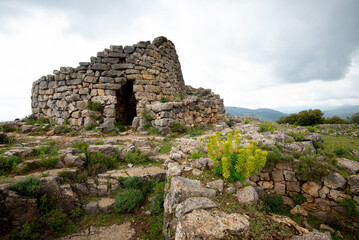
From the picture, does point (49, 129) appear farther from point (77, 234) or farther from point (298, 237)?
point (298, 237)

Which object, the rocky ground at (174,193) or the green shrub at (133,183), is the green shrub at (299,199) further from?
the green shrub at (133,183)

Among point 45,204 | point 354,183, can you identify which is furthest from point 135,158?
point 354,183

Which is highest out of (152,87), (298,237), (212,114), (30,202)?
(152,87)

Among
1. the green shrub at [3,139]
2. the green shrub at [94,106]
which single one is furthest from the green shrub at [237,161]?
the green shrub at [94,106]

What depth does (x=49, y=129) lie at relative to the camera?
8727mm

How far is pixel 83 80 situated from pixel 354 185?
13.2 m

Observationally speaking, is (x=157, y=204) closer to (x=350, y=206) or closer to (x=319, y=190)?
(x=319, y=190)

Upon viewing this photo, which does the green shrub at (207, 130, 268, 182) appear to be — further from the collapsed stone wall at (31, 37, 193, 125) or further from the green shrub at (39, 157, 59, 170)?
the collapsed stone wall at (31, 37, 193, 125)

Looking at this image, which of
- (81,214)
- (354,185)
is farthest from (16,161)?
(354,185)

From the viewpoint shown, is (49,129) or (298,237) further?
(49,129)

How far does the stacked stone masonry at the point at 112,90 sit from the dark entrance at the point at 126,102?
0.76 m

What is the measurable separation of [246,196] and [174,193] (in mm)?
1332

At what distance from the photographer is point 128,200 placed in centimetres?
420

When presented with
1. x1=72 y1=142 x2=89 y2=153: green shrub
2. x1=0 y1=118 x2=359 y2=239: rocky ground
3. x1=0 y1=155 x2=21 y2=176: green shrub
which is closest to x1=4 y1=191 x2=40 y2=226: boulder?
x1=0 y1=118 x2=359 y2=239: rocky ground
